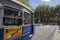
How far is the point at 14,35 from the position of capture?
7.29m

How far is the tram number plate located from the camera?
6.59m

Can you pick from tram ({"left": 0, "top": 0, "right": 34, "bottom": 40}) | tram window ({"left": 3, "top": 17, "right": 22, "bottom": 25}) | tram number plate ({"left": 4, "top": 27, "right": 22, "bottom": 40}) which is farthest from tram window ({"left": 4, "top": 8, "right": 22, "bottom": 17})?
tram number plate ({"left": 4, "top": 27, "right": 22, "bottom": 40})

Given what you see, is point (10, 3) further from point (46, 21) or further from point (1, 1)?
point (46, 21)

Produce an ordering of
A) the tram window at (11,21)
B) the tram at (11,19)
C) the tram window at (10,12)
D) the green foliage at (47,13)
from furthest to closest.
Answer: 1. the green foliage at (47,13)
2. the tram window at (11,21)
3. the tram window at (10,12)
4. the tram at (11,19)

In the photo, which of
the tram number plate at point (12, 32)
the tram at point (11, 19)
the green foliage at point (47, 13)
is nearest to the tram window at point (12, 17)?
the tram at point (11, 19)

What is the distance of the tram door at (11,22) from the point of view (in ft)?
22.2

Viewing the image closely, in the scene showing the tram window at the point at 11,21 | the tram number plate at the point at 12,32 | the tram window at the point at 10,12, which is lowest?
the tram number plate at the point at 12,32

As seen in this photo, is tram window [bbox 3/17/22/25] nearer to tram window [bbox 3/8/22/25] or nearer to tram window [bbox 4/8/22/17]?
tram window [bbox 3/8/22/25]

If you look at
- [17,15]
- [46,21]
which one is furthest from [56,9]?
[17,15]

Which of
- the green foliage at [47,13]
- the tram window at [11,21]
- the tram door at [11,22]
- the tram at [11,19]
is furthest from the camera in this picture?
the green foliage at [47,13]

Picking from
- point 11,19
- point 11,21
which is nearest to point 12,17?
point 11,19

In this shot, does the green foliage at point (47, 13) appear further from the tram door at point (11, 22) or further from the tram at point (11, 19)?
the tram door at point (11, 22)

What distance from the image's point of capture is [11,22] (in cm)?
789

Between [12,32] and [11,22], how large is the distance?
0.86 m
